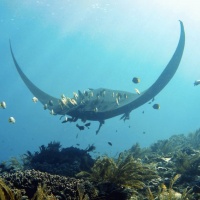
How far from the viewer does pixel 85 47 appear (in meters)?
98.2

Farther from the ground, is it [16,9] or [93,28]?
[93,28]

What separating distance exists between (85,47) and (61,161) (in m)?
91.4

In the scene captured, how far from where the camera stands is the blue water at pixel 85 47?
179 feet

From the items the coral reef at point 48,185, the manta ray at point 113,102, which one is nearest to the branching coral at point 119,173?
the coral reef at point 48,185

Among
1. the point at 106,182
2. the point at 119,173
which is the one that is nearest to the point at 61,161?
the point at 119,173

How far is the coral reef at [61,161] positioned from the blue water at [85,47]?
5.11ft

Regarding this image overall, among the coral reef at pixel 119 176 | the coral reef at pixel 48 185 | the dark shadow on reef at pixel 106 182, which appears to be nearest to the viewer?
the dark shadow on reef at pixel 106 182

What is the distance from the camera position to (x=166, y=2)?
2104 inches

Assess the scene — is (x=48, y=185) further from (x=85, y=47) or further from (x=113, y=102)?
(x=85, y=47)

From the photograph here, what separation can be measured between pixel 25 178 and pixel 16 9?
5110cm

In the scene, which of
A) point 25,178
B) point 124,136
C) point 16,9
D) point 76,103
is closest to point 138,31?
point 16,9

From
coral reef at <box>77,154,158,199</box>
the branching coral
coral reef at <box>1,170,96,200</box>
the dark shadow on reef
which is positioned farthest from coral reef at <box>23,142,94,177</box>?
coral reef at <box>1,170,96,200</box>

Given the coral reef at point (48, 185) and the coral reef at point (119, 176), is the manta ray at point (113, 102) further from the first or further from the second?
the coral reef at point (48, 185)

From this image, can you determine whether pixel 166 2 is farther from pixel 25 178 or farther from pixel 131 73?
pixel 131 73
